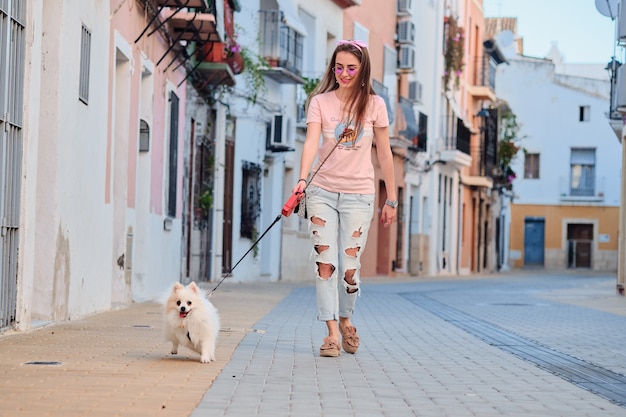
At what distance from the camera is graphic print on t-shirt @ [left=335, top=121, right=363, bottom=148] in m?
9.48

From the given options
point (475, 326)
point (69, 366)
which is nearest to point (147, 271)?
point (475, 326)

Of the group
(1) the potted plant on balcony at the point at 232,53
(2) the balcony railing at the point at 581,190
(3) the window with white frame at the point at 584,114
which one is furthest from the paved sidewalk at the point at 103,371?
(3) the window with white frame at the point at 584,114

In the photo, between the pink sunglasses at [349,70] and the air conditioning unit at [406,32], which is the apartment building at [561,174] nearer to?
the air conditioning unit at [406,32]

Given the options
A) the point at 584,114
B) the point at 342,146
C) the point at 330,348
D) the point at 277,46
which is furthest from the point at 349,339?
the point at 584,114

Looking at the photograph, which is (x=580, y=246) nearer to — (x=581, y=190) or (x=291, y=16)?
(x=581, y=190)

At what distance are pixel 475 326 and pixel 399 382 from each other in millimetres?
6522

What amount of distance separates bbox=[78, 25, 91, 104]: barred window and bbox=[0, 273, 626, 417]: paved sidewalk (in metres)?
2.17

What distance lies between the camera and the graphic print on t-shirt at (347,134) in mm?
9477

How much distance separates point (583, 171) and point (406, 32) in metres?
28.2

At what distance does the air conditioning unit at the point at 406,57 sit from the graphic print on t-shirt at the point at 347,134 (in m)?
32.3

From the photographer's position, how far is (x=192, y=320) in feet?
27.9

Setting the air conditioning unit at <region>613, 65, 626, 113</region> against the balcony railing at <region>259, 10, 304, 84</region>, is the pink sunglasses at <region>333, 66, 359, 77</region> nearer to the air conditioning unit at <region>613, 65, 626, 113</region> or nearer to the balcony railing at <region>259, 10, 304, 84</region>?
the air conditioning unit at <region>613, 65, 626, 113</region>

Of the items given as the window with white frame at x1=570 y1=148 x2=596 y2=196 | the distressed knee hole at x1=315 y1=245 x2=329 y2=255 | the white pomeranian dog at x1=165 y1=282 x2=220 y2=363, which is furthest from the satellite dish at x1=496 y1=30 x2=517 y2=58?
the white pomeranian dog at x1=165 y1=282 x2=220 y2=363

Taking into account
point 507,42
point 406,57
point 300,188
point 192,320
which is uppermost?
point 507,42
